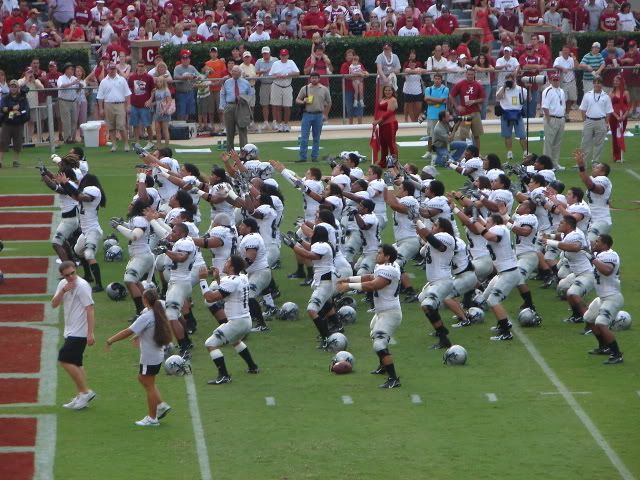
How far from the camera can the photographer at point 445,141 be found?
2850cm

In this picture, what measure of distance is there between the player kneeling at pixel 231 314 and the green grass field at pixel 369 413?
32cm

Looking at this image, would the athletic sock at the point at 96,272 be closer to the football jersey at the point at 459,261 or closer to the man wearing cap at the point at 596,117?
the football jersey at the point at 459,261

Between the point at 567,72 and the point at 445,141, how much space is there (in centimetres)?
561

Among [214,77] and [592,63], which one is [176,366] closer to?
[214,77]

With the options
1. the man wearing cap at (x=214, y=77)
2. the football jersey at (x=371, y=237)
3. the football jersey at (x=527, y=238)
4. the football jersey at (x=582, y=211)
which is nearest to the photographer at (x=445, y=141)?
the man wearing cap at (x=214, y=77)

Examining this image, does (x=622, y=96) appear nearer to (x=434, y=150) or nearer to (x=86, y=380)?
(x=434, y=150)

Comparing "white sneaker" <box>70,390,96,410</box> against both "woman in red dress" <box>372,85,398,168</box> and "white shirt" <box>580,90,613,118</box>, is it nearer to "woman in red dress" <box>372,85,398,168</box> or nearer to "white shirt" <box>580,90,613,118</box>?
"woman in red dress" <box>372,85,398,168</box>

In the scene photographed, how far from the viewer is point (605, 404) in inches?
644

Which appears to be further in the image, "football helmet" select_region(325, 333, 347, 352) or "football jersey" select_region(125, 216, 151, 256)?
"football jersey" select_region(125, 216, 151, 256)

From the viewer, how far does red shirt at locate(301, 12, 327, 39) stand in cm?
3575

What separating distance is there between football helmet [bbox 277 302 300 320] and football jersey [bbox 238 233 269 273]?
31.7 inches

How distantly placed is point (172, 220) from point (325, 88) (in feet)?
35.7

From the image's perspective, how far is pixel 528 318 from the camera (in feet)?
63.8

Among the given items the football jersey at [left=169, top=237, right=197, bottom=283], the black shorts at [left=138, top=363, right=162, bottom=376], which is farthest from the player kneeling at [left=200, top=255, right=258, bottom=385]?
the black shorts at [left=138, top=363, right=162, bottom=376]
